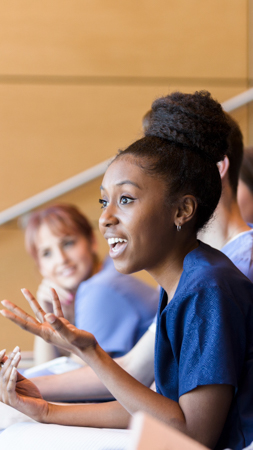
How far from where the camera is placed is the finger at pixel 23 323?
1110 millimetres

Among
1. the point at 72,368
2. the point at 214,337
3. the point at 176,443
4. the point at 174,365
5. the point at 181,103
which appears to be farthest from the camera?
the point at 72,368

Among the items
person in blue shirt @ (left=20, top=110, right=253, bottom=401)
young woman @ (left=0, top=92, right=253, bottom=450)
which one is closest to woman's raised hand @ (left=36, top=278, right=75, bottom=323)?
person in blue shirt @ (left=20, top=110, right=253, bottom=401)

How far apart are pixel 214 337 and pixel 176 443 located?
329 mm

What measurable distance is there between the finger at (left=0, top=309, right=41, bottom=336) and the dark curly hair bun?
0.51 m

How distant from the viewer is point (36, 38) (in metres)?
3.20

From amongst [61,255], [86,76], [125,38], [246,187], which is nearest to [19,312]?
[61,255]

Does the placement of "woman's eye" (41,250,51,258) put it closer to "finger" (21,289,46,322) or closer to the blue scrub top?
"finger" (21,289,46,322)

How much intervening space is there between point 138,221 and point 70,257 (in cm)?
122

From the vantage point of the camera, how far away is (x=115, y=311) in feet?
6.23

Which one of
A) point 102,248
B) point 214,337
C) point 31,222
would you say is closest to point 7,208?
point 102,248

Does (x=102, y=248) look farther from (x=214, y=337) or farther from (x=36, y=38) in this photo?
(x=214, y=337)

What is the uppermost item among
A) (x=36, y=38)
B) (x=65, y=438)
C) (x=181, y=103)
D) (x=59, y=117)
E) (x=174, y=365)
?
(x=36, y=38)

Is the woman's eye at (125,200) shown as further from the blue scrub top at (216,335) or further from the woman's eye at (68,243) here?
the woman's eye at (68,243)

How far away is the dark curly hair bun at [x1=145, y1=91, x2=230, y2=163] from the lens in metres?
1.23
